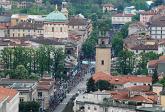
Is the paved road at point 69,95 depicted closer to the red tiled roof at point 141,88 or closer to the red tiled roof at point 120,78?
the red tiled roof at point 120,78

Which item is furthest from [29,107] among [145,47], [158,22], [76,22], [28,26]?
[76,22]

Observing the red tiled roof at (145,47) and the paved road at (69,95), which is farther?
the red tiled roof at (145,47)

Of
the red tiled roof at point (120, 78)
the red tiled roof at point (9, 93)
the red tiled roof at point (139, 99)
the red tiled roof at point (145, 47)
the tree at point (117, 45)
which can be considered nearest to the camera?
the red tiled roof at point (139, 99)

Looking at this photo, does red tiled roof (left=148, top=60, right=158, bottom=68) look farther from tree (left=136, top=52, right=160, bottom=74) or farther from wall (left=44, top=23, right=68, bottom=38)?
wall (left=44, top=23, right=68, bottom=38)

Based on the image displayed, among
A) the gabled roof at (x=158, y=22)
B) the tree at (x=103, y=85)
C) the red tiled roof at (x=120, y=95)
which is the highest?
the red tiled roof at (x=120, y=95)

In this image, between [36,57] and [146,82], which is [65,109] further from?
[36,57]

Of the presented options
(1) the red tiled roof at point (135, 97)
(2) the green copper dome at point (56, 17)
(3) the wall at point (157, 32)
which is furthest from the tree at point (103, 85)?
(3) the wall at point (157, 32)

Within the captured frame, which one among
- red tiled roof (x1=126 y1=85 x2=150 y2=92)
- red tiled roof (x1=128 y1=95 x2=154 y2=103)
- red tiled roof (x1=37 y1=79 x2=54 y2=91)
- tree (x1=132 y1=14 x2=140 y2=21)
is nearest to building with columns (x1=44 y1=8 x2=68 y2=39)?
tree (x1=132 y1=14 x2=140 y2=21)

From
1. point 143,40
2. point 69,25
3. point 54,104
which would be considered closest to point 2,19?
point 69,25
